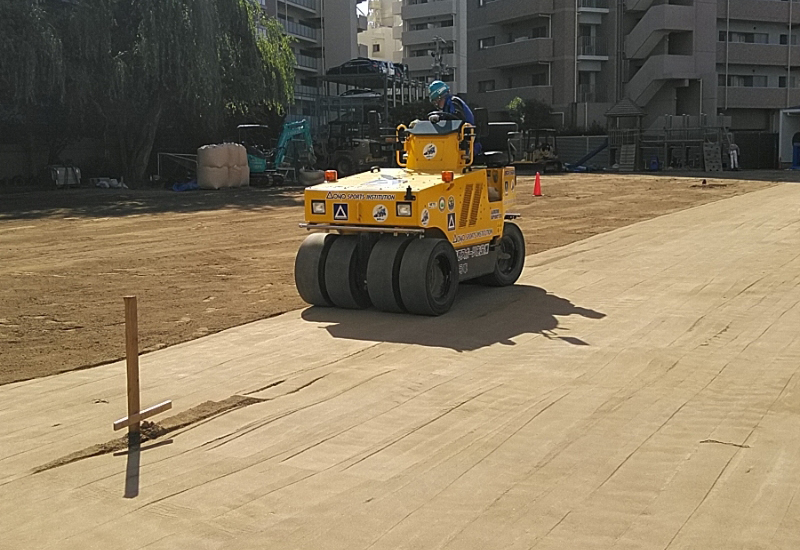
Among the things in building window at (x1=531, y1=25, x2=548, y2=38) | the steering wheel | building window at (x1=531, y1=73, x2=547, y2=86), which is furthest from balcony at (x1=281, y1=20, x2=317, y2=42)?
the steering wheel

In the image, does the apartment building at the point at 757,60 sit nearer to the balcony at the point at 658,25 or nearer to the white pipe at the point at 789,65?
the white pipe at the point at 789,65

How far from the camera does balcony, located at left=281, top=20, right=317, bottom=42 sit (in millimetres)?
78500

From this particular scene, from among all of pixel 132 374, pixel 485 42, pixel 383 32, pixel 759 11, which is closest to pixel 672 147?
pixel 759 11

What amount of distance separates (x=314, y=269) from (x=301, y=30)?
7289cm

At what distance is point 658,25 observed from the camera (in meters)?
62.6

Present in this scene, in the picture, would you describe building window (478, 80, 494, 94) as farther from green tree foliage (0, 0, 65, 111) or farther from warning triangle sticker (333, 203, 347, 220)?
warning triangle sticker (333, 203, 347, 220)

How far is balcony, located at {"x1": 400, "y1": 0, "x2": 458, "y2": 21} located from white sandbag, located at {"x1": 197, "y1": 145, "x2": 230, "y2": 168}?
51569 mm

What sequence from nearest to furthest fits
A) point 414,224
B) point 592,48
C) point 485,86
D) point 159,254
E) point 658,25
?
1. point 414,224
2. point 159,254
3. point 658,25
4. point 592,48
5. point 485,86

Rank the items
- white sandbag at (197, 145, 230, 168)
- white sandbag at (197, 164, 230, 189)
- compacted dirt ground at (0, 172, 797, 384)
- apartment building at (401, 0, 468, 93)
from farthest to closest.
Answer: apartment building at (401, 0, 468, 93) → white sandbag at (197, 164, 230, 189) → white sandbag at (197, 145, 230, 168) → compacted dirt ground at (0, 172, 797, 384)

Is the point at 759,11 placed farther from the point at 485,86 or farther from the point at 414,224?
the point at 414,224

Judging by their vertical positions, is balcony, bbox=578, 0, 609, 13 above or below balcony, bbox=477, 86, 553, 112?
above

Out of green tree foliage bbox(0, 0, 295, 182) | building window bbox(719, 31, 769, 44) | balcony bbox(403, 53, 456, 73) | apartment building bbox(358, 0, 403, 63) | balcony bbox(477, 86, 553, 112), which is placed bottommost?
green tree foliage bbox(0, 0, 295, 182)

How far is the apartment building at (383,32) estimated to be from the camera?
360ft

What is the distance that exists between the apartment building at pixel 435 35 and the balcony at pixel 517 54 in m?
11.0
